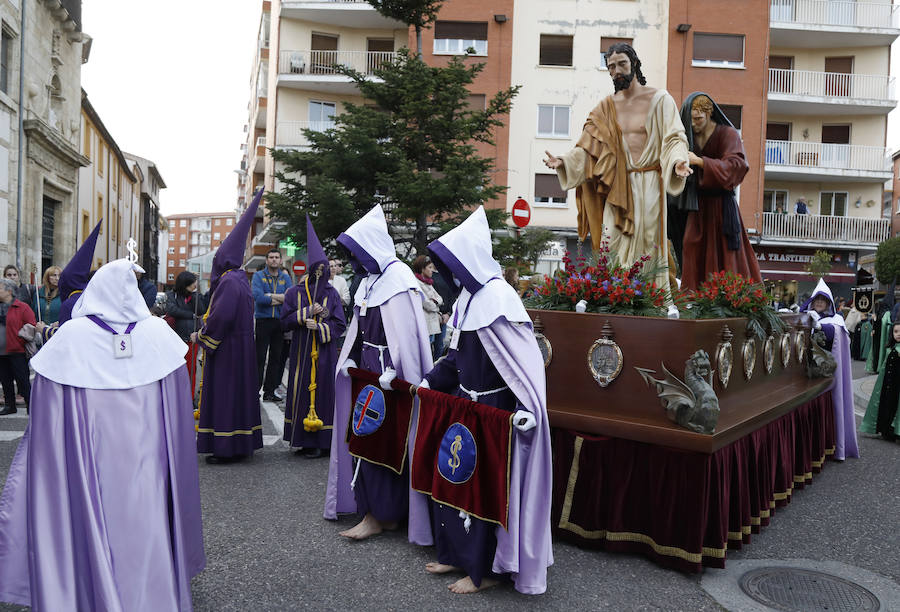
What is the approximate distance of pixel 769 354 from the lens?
18.5 feet

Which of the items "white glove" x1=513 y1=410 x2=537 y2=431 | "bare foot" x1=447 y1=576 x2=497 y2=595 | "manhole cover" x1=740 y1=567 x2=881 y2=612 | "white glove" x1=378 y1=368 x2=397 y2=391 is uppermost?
"white glove" x1=378 y1=368 x2=397 y2=391

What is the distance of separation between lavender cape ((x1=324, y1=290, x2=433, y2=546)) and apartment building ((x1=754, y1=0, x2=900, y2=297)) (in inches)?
1037

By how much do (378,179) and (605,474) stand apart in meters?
11.6

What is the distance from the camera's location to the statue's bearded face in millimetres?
5664

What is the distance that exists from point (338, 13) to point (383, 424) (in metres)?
26.8

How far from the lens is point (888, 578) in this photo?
436 centimetres

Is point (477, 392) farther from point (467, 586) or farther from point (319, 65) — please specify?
point (319, 65)

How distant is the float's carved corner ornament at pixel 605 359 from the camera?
4534 millimetres

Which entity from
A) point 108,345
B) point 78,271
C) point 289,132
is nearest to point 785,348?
point 108,345

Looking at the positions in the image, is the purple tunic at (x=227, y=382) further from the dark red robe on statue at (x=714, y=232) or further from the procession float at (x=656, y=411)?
the dark red robe on statue at (x=714, y=232)

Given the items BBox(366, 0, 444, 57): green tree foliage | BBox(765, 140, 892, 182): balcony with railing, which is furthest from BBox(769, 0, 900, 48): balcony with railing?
BBox(366, 0, 444, 57): green tree foliage

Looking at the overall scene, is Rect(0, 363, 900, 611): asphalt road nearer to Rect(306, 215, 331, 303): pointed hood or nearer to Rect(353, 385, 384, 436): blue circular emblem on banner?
Rect(353, 385, 384, 436): blue circular emblem on banner

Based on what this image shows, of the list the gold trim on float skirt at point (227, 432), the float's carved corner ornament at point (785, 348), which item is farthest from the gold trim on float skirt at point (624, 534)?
the gold trim on float skirt at point (227, 432)

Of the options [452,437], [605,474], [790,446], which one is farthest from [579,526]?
[790,446]
